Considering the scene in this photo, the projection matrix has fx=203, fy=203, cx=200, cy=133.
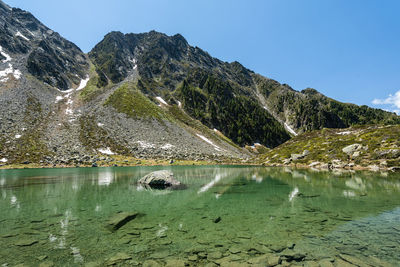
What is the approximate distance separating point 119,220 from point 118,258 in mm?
5448

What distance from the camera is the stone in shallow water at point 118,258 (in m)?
8.41

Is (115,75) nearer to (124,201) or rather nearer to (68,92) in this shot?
(68,92)

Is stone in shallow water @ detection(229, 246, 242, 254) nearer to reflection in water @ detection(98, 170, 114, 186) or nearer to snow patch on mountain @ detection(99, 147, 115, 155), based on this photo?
reflection in water @ detection(98, 170, 114, 186)

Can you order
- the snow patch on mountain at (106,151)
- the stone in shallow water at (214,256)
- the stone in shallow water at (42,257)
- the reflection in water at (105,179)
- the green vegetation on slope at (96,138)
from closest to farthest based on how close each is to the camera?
the stone in shallow water at (42,257)
the stone in shallow water at (214,256)
the reflection in water at (105,179)
the snow patch on mountain at (106,151)
the green vegetation on slope at (96,138)

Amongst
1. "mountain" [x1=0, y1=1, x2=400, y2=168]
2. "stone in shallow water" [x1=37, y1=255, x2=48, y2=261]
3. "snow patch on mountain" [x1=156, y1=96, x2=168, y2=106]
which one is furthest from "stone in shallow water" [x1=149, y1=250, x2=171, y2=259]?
"snow patch on mountain" [x1=156, y1=96, x2=168, y2=106]

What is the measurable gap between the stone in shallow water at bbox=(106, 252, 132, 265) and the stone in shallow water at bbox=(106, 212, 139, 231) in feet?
12.4

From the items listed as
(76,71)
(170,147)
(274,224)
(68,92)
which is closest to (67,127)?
(170,147)

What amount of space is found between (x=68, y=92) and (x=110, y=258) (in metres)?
175

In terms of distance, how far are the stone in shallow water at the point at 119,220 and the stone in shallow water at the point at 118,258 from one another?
377cm

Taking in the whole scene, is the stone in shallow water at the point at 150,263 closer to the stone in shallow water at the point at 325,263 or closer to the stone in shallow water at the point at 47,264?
the stone in shallow water at the point at 47,264

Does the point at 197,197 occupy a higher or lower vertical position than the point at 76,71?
lower

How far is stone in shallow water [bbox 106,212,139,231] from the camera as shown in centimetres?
1284

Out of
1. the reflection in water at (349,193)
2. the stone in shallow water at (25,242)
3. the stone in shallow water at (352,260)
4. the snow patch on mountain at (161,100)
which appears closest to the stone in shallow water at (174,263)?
the stone in shallow water at (352,260)

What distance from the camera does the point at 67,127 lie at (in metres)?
99.4
